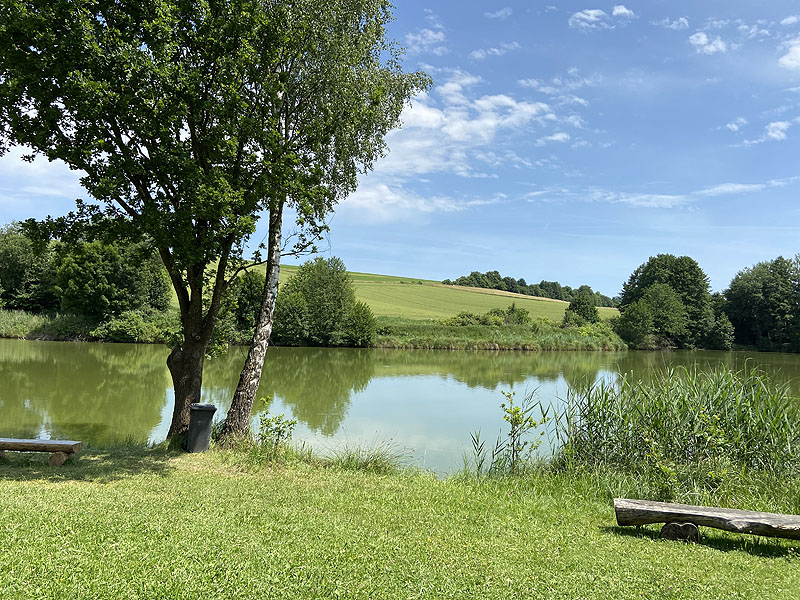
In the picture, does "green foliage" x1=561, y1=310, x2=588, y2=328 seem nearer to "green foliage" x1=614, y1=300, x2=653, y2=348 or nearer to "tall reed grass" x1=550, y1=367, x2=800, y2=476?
"green foliage" x1=614, y1=300, x2=653, y2=348

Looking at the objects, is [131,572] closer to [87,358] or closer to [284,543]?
[284,543]

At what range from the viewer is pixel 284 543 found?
421cm

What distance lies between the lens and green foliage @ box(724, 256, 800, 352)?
5216 cm

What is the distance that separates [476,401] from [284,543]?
42.7 ft

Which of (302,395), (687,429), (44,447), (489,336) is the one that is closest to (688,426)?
(687,429)

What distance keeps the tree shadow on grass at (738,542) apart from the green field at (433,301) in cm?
4244

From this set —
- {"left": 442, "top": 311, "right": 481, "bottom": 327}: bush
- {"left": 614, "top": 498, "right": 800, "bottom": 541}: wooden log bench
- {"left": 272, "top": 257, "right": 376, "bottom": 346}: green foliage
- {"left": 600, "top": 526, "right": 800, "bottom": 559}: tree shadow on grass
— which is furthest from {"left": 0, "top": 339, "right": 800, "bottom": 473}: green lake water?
{"left": 442, "top": 311, "right": 481, "bottom": 327}: bush

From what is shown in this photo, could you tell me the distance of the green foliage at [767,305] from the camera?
52.2m

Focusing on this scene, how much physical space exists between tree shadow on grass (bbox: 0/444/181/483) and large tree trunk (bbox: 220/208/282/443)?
0.92 m

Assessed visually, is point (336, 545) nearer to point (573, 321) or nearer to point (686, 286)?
point (573, 321)

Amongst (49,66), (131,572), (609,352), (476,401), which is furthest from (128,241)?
(609,352)

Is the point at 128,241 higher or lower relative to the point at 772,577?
higher

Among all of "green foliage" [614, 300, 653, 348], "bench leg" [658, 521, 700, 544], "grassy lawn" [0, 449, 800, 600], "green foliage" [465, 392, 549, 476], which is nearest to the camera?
"grassy lawn" [0, 449, 800, 600]

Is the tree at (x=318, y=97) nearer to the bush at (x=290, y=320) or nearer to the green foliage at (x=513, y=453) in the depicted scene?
the green foliage at (x=513, y=453)
